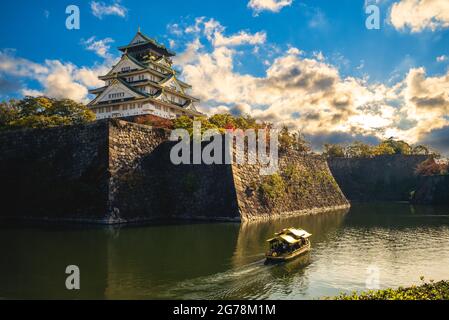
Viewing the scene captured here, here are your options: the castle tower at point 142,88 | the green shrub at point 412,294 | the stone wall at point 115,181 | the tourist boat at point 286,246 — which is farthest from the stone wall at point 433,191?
the green shrub at point 412,294

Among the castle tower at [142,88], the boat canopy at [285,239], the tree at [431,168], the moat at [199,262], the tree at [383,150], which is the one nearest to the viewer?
the moat at [199,262]

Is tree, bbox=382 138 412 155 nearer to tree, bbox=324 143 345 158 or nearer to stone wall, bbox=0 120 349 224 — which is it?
tree, bbox=324 143 345 158

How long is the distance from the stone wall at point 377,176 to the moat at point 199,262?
3628cm

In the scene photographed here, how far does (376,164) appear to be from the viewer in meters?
61.1

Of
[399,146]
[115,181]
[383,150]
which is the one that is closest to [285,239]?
[115,181]

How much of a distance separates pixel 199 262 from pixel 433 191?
4491 cm

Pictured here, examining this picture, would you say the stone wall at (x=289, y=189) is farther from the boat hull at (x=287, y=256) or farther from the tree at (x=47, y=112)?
the tree at (x=47, y=112)

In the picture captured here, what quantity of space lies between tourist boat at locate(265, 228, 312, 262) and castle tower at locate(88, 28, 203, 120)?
27.0 meters

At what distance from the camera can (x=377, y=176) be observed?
60.9 m

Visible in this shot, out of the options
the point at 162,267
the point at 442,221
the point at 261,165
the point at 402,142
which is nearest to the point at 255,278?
the point at 162,267

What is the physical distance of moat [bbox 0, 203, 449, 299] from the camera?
A: 11.7 meters

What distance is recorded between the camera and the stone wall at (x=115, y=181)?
2527 cm

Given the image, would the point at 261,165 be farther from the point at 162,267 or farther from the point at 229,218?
the point at 162,267

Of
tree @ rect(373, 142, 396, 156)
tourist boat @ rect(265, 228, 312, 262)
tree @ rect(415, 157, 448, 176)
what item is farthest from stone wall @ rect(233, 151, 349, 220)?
tree @ rect(373, 142, 396, 156)
